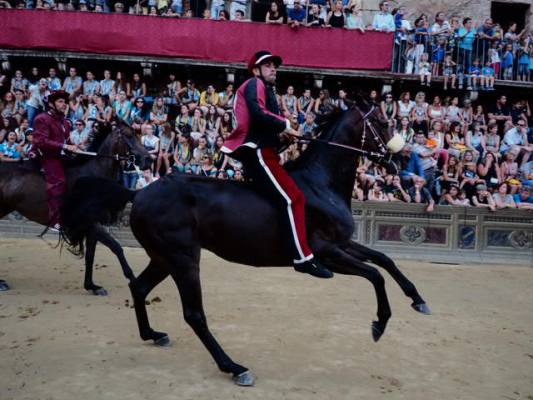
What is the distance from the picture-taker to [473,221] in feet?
37.0

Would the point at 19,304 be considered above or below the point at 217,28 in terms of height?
below

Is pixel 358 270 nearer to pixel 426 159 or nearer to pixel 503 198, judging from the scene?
pixel 503 198

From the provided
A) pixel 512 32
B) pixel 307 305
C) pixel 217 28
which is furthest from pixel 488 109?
pixel 307 305

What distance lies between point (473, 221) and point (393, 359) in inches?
265

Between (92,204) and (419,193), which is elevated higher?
(92,204)

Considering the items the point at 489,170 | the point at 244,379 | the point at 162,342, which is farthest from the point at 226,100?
the point at 244,379

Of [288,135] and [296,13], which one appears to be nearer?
[288,135]

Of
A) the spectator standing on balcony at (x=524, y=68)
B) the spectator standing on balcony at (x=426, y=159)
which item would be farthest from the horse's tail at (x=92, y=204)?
the spectator standing on balcony at (x=524, y=68)

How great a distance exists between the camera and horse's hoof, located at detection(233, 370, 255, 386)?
4.57m

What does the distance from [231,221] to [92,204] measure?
54.2 inches

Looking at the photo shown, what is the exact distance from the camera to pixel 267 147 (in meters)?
5.19

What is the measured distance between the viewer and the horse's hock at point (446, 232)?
1117cm

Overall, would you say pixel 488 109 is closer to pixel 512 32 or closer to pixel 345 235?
pixel 512 32

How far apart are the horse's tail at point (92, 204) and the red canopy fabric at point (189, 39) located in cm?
1207
